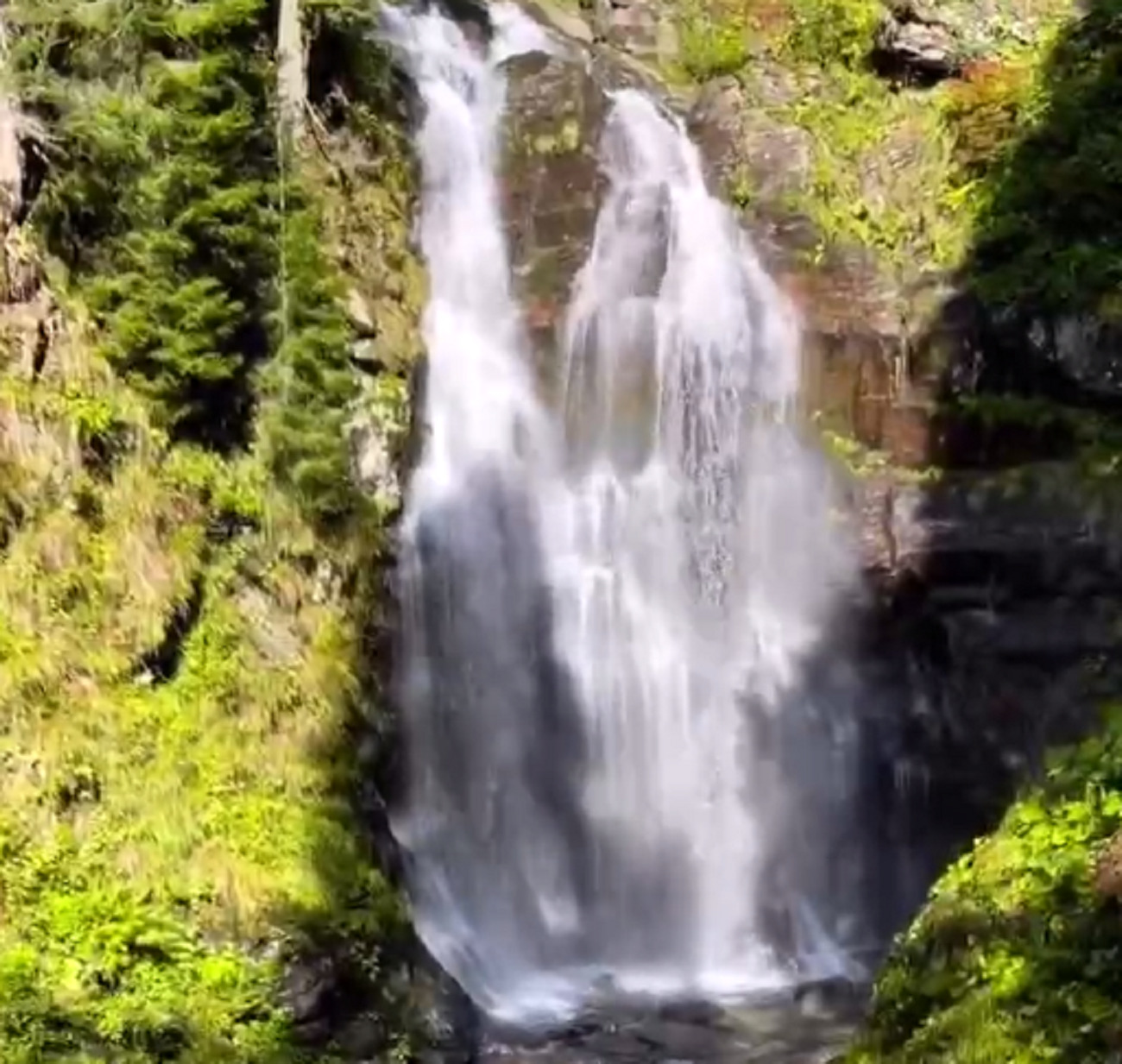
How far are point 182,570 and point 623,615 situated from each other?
15.0 ft

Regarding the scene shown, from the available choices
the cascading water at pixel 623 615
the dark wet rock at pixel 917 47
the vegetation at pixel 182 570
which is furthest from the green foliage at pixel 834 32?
the vegetation at pixel 182 570

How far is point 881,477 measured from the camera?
1638 centimetres

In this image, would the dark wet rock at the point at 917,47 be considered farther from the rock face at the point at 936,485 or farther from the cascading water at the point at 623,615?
the cascading water at the point at 623,615

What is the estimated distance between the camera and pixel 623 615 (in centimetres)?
1594

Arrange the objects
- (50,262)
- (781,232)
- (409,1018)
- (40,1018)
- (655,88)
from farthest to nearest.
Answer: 1. (655,88)
2. (781,232)
3. (50,262)
4. (409,1018)
5. (40,1018)

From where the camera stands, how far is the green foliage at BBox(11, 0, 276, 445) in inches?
526

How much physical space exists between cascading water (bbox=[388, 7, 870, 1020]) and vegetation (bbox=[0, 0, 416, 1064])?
4.05ft

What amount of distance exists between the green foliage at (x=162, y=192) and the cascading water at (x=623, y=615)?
8.71 ft

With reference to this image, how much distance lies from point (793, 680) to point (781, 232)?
4.66 meters

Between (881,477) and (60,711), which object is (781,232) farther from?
(60,711)

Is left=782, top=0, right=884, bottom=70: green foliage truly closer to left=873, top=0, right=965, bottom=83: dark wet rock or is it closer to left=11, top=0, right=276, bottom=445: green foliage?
left=873, top=0, right=965, bottom=83: dark wet rock

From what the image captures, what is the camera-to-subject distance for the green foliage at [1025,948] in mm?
6805

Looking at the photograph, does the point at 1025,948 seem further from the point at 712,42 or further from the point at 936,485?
the point at 712,42

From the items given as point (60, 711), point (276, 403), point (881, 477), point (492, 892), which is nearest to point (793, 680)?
point (881, 477)
